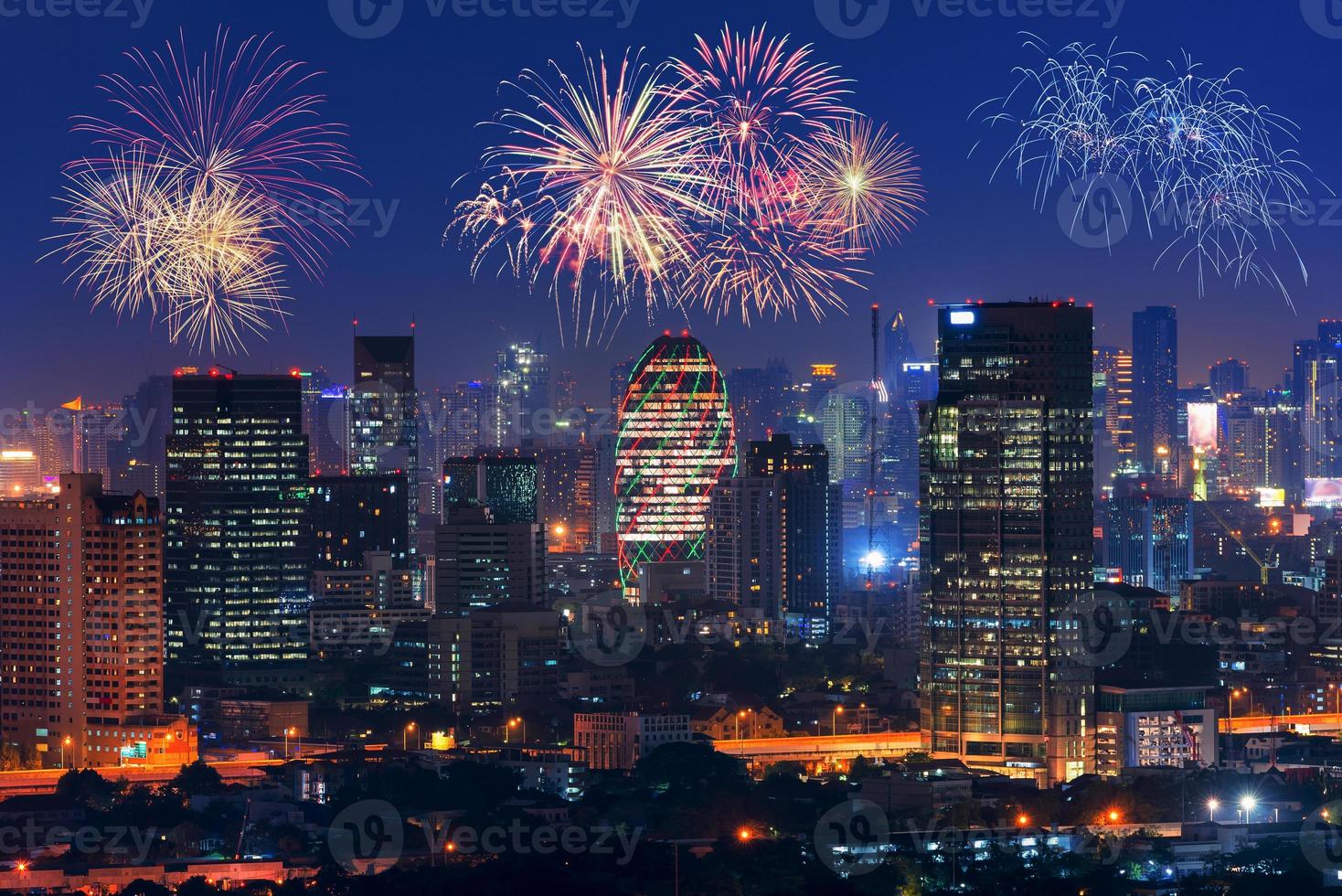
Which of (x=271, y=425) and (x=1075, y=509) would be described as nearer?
(x=1075, y=509)

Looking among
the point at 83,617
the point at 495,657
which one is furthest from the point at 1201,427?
the point at 83,617

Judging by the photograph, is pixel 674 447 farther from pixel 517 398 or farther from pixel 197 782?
pixel 197 782

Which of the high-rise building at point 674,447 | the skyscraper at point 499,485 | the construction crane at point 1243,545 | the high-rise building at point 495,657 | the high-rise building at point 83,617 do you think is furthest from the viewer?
the construction crane at point 1243,545

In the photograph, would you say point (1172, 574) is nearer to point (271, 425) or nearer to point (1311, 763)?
point (271, 425)

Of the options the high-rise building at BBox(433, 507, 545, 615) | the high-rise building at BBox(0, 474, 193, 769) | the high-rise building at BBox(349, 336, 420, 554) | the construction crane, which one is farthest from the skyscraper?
the high-rise building at BBox(0, 474, 193, 769)

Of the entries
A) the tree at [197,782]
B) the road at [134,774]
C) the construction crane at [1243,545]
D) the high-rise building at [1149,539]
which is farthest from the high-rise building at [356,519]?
the tree at [197,782]

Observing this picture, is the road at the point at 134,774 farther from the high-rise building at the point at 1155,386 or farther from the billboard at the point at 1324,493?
the billboard at the point at 1324,493

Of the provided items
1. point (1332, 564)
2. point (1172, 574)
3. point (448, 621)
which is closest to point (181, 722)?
point (448, 621)
